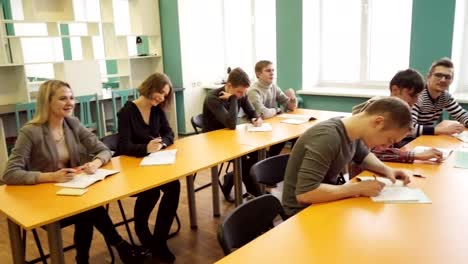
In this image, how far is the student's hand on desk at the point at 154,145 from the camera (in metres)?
2.66

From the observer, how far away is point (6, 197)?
77.7 inches

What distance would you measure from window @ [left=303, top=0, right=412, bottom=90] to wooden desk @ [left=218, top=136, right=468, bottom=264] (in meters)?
3.42

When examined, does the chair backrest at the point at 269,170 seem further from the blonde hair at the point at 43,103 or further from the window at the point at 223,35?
the window at the point at 223,35

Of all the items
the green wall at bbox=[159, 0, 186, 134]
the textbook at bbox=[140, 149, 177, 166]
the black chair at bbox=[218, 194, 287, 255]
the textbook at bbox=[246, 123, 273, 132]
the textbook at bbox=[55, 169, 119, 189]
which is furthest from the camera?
the green wall at bbox=[159, 0, 186, 134]

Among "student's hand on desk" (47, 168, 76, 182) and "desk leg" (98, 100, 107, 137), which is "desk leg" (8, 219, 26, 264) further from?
"desk leg" (98, 100, 107, 137)

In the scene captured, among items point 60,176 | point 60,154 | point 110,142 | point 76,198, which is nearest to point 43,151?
point 60,154

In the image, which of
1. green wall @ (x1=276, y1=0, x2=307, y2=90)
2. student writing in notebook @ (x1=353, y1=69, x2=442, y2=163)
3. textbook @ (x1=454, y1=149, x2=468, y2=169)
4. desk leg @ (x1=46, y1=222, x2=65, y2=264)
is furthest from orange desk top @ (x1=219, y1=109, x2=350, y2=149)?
green wall @ (x1=276, y1=0, x2=307, y2=90)

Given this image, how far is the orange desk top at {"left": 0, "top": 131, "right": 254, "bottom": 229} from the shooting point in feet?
5.76

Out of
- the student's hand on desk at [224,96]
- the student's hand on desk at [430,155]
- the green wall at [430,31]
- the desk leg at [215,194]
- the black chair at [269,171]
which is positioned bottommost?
the desk leg at [215,194]

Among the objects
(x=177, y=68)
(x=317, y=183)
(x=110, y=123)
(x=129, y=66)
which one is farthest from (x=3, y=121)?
(x=317, y=183)

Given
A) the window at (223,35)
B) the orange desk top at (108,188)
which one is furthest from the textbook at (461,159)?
the window at (223,35)

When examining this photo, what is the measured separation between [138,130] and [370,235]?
1827mm

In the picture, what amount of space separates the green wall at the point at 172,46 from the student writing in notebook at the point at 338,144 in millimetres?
Result: 4748

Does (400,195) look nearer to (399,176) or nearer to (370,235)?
(399,176)
